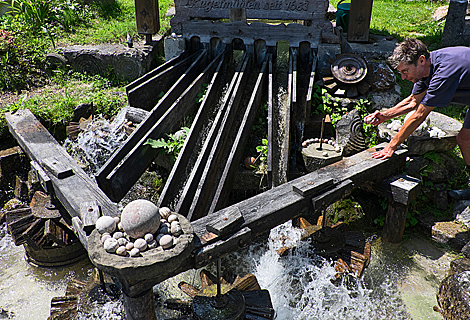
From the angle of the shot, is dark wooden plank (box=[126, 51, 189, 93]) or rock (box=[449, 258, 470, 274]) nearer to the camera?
rock (box=[449, 258, 470, 274])

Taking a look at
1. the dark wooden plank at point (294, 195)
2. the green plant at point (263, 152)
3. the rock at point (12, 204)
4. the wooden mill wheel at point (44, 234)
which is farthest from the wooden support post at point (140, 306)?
the rock at point (12, 204)

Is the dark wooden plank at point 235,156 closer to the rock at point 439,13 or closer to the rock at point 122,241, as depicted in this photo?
the rock at point 122,241

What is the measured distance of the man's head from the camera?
4.44 meters

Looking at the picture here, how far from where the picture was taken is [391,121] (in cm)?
612

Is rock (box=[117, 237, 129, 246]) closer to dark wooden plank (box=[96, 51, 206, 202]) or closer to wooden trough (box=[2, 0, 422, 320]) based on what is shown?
wooden trough (box=[2, 0, 422, 320])

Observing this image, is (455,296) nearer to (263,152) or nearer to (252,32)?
(263,152)

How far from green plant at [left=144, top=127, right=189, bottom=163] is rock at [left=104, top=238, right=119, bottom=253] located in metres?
2.79

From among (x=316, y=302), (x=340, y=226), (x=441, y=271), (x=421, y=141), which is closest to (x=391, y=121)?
(x=421, y=141)

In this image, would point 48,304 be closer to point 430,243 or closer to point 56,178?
point 56,178

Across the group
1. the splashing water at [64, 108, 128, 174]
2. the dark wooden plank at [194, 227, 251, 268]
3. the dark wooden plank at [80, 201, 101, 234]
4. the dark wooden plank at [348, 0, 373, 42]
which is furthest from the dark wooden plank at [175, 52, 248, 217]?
the dark wooden plank at [348, 0, 373, 42]

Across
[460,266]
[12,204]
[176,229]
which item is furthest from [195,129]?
[460,266]

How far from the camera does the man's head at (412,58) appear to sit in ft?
14.6

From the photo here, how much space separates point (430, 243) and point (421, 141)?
5.19ft

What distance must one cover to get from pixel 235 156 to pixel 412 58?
2.64 metres
